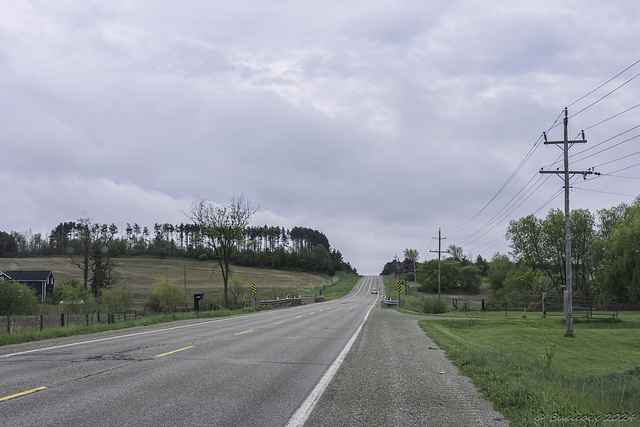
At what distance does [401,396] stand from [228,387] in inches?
116

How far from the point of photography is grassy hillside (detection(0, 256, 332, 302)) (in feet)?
344

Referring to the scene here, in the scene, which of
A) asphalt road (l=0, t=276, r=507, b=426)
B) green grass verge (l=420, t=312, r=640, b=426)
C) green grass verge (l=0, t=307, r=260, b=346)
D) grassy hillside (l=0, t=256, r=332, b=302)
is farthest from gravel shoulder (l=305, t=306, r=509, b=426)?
grassy hillside (l=0, t=256, r=332, b=302)

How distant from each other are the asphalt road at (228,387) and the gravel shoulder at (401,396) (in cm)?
2

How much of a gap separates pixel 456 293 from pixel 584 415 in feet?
425

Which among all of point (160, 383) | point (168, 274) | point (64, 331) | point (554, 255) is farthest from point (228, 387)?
point (168, 274)

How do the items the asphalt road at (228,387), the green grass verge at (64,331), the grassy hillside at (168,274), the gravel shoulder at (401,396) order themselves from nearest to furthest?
1. the asphalt road at (228,387)
2. the gravel shoulder at (401,396)
3. the green grass verge at (64,331)
4. the grassy hillside at (168,274)

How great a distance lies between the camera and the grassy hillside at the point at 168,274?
344 ft

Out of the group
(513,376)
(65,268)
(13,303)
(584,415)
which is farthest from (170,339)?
(65,268)

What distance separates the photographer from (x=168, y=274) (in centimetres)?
12756

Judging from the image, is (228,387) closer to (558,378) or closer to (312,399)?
(312,399)

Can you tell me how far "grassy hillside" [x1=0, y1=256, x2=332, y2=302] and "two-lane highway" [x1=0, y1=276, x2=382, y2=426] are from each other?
81633mm

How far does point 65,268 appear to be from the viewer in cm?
12012

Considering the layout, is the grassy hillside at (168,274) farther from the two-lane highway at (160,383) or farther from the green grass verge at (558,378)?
the two-lane highway at (160,383)

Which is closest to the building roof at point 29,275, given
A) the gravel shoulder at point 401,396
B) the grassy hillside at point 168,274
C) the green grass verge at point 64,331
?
the grassy hillside at point 168,274
